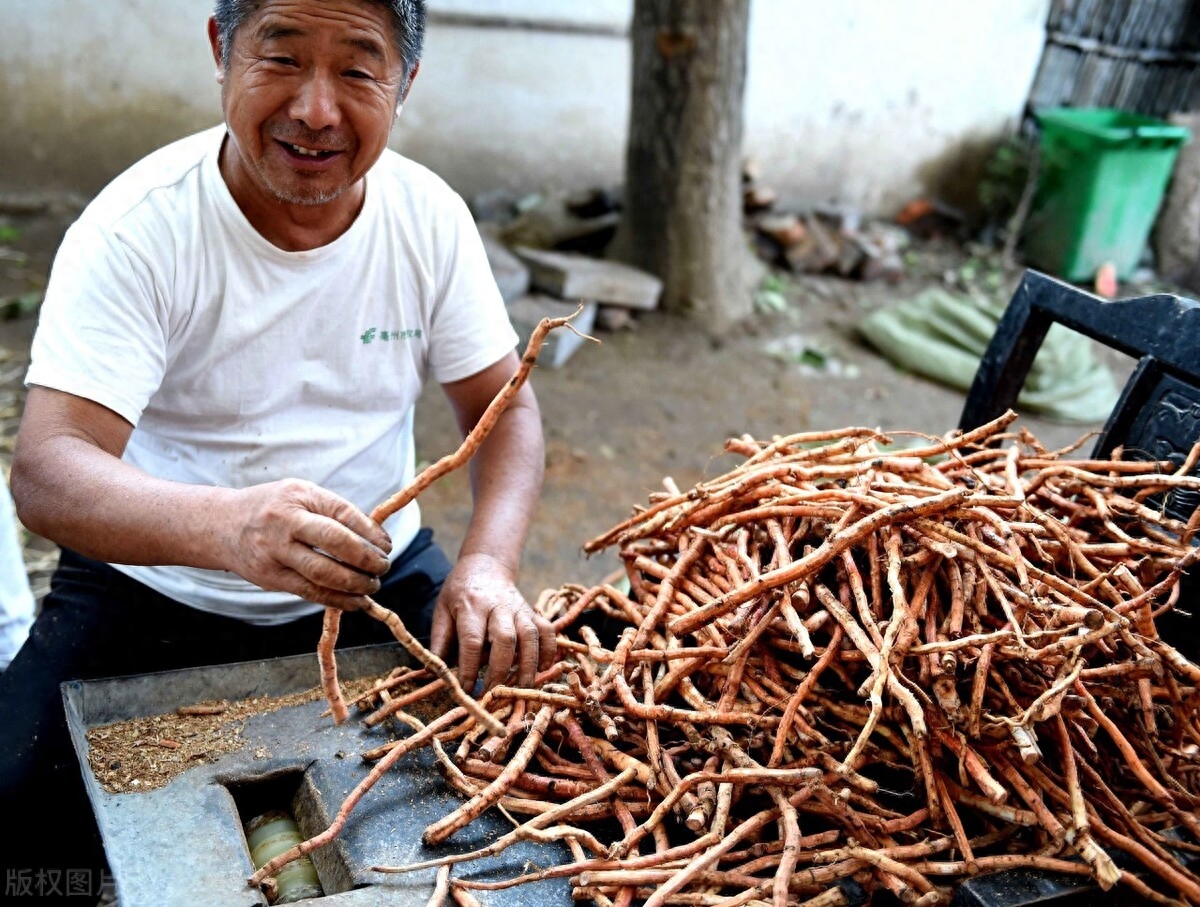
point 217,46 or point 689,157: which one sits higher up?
point 217,46

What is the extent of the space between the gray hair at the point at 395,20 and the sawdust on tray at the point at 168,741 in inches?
43.2

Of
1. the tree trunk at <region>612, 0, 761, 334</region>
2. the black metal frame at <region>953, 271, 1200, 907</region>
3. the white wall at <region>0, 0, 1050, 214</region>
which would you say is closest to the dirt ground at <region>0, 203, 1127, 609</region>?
the tree trunk at <region>612, 0, 761, 334</region>

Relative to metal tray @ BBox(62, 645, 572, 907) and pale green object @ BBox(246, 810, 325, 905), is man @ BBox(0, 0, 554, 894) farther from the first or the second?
pale green object @ BBox(246, 810, 325, 905)

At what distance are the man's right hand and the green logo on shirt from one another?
698mm

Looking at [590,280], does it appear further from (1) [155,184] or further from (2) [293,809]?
(2) [293,809]

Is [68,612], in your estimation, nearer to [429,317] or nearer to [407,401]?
[407,401]

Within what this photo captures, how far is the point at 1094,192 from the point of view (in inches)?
290

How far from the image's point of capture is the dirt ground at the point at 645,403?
14.0 feet

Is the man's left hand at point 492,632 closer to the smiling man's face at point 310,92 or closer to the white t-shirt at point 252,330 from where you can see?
the white t-shirt at point 252,330

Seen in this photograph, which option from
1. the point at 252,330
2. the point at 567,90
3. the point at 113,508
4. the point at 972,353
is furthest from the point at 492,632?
the point at 567,90

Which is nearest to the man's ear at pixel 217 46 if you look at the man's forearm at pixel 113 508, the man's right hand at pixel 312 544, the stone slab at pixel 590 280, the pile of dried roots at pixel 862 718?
the man's forearm at pixel 113 508

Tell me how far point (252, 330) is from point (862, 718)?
1305 mm

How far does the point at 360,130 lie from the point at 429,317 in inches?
18.8

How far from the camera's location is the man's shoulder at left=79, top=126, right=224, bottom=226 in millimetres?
1813
